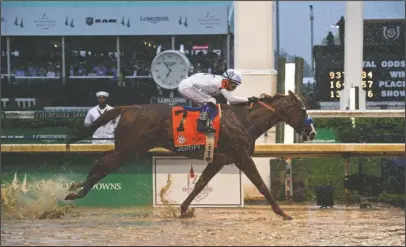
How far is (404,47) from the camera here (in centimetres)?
1570

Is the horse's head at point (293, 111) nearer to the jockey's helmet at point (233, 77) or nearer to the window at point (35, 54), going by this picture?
the jockey's helmet at point (233, 77)

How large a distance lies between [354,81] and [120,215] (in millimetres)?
6528

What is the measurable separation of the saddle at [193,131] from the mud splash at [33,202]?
2.08m

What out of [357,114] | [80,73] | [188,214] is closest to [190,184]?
[188,214]

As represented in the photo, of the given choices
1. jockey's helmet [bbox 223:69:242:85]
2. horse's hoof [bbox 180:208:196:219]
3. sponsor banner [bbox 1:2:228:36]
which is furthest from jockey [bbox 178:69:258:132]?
sponsor banner [bbox 1:2:228:36]

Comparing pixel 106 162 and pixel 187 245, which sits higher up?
pixel 106 162

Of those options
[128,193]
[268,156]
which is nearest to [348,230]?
[268,156]

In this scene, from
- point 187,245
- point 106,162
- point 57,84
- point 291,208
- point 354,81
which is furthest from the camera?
point 57,84

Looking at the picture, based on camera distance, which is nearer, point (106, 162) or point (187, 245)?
point (187, 245)

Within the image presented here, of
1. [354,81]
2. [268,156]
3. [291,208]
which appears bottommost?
[291,208]

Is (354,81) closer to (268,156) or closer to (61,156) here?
(268,156)

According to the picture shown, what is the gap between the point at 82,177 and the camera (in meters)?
12.3

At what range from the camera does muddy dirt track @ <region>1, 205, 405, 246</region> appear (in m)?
8.42

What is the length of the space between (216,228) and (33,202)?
3202mm
